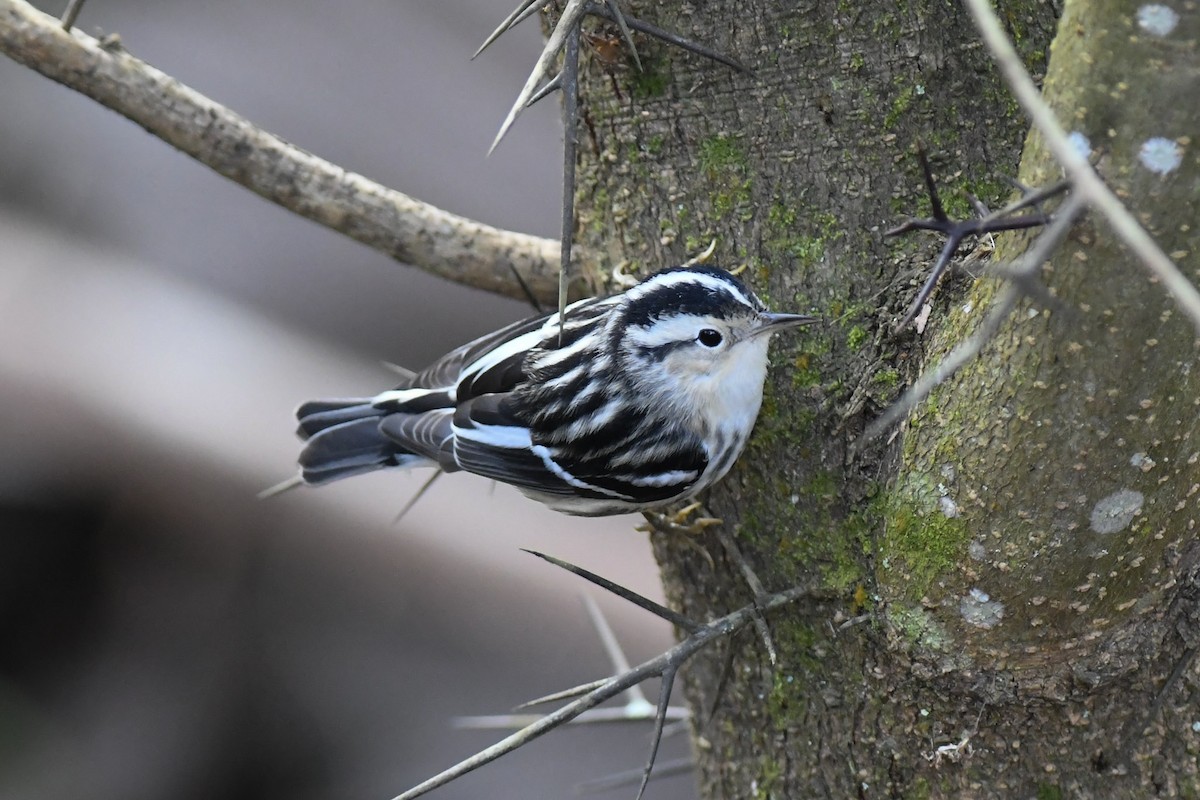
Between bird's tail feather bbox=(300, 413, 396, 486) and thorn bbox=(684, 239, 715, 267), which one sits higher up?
thorn bbox=(684, 239, 715, 267)

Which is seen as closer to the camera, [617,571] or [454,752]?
[454,752]

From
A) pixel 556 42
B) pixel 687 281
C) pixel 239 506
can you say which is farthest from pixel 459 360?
pixel 239 506

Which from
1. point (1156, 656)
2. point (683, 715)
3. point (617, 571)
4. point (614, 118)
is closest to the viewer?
point (1156, 656)

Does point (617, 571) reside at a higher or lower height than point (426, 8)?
lower

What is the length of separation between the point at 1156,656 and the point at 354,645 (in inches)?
153

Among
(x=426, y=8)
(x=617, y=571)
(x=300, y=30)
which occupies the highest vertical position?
(x=426, y=8)

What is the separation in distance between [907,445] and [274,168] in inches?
61.1

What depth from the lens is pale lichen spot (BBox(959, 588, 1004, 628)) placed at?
1926 mm

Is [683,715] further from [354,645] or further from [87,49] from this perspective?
[354,645]

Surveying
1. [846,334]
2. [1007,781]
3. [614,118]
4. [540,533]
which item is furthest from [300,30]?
[1007,781]

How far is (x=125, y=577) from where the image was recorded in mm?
5078

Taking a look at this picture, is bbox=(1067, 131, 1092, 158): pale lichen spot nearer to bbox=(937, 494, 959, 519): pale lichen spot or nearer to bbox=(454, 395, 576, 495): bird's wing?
bbox=(937, 494, 959, 519): pale lichen spot

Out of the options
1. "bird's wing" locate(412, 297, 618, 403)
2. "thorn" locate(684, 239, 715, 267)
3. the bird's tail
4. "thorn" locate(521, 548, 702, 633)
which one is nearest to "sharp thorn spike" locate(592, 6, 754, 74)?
"thorn" locate(684, 239, 715, 267)

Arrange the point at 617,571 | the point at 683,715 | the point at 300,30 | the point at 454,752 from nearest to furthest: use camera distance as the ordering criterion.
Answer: the point at 683,715 < the point at 454,752 < the point at 617,571 < the point at 300,30
